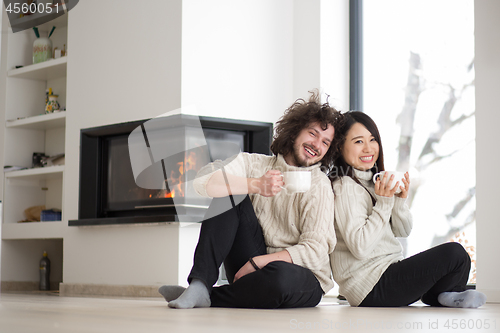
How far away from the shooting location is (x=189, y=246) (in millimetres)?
3266

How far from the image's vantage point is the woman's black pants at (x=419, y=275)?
1877mm

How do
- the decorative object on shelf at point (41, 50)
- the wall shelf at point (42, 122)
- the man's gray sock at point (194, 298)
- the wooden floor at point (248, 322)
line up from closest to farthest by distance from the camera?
the wooden floor at point (248, 322) → the man's gray sock at point (194, 298) → the wall shelf at point (42, 122) → the decorative object on shelf at point (41, 50)

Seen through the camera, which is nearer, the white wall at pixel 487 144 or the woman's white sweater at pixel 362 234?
the woman's white sweater at pixel 362 234

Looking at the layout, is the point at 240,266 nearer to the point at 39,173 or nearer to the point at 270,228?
the point at 270,228

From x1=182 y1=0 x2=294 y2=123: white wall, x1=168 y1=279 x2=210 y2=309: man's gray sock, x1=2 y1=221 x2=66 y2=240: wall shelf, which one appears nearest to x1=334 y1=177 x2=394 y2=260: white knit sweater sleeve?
x1=168 y1=279 x2=210 y2=309: man's gray sock

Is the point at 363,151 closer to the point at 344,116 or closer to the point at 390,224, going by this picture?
the point at 344,116

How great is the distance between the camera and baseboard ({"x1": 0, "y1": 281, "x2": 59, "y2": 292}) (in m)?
4.21

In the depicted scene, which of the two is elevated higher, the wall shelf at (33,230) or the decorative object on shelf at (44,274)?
the wall shelf at (33,230)

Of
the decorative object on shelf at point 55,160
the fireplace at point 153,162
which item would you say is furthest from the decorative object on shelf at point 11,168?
the fireplace at point 153,162

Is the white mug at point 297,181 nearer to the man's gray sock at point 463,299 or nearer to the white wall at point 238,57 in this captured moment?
the man's gray sock at point 463,299

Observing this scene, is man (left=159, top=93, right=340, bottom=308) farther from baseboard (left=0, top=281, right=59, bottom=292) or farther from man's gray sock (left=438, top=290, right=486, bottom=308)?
baseboard (left=0, top=281, right=59, bottom=292)

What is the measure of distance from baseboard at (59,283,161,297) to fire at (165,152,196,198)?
555 mm

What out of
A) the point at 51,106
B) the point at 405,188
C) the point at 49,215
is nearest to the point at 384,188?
the point at 405,188

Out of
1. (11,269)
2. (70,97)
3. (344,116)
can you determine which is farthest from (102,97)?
(344,116)
